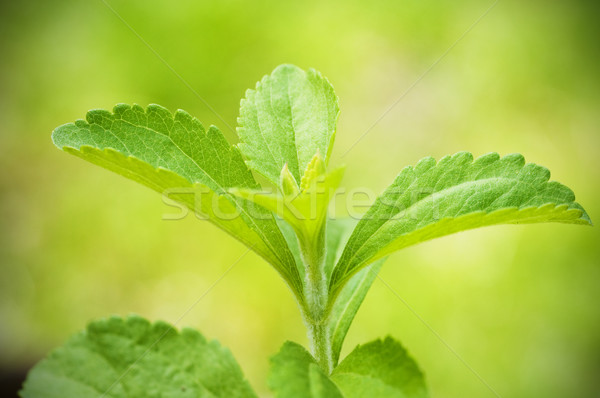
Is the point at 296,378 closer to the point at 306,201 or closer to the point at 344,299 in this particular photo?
the point at 306,201

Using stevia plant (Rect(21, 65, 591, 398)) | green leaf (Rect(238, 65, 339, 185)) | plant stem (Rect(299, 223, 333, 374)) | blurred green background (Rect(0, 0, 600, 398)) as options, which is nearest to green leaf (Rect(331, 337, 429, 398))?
stevia plant (Rect(21, 65, 591, 398))

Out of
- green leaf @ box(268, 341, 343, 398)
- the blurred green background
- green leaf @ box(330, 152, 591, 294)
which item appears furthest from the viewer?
the blurred green background

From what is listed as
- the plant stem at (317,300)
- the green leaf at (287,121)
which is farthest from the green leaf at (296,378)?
the green leaf at (287,121)

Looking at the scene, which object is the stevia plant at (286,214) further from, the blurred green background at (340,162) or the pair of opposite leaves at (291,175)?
the blurred green background at (340,162)

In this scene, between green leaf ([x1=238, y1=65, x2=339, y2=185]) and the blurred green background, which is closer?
green leaf ([x1=238, y1=65, x2=339, y2=185])

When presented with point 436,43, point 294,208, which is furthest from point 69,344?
point 436,43

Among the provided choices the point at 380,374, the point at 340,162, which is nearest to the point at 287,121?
the point at 380,374

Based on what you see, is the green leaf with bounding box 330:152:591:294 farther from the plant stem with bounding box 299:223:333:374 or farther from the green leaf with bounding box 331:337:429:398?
the green leaf with bounding box 331:337:429:398

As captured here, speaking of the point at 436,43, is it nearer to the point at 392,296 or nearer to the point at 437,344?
the point at 392,296
